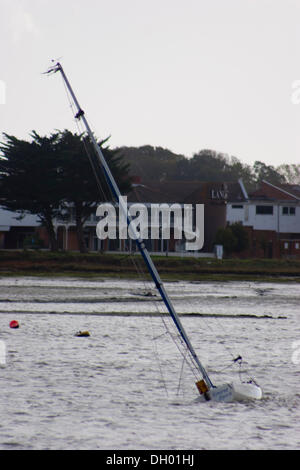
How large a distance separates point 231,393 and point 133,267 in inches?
1869

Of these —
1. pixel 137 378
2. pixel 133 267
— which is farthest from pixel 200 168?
pixel 137 378

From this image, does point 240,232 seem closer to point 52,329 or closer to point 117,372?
point 52,329

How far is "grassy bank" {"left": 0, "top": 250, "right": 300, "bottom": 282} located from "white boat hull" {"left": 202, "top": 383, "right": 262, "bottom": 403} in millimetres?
39085

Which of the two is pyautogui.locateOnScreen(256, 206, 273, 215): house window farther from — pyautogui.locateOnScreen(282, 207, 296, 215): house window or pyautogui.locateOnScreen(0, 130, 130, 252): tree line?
pyautogui.locateOnScreen(0, 130, 130, 252): tree line

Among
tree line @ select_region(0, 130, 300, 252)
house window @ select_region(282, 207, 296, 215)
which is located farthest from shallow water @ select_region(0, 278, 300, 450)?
house window @ select_region(282, 207, 296, 215)

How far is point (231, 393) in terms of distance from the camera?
12914 millimetres

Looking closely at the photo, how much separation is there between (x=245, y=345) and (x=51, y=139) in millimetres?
56193

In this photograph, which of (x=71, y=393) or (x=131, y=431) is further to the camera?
(x=71, y=393)

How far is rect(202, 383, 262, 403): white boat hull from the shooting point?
12906 millimetres

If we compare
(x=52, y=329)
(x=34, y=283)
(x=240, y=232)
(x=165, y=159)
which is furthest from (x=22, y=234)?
(x=52, y=329)

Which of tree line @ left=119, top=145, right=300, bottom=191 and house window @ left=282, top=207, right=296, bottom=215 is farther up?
tree line @ left=119, top=145, right=300, bottom=191

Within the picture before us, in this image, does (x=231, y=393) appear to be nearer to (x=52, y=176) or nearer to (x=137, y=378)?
(x=137, y=378)

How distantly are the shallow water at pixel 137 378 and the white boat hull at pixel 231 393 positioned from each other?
0.70 feet

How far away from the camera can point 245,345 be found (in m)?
19.2
